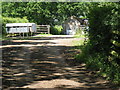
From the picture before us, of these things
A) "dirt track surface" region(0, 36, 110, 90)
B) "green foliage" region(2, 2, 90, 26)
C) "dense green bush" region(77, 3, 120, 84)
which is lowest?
"dirt track surface" region(0, 36, 110, 90)

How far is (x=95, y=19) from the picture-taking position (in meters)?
9.83

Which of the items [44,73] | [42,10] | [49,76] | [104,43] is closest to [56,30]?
[42,10]

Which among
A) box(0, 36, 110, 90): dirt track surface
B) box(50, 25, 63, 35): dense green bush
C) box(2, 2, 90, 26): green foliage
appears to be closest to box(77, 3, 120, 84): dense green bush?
box(0, 36, 110, 90): dirt track surface

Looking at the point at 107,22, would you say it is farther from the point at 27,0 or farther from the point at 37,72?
the point at 27,0

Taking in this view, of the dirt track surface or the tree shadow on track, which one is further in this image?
the tree shadow on track

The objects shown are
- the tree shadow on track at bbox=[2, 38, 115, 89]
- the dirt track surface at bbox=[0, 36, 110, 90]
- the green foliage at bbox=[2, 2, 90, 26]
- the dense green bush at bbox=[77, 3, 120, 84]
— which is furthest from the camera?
the green foliage at bbox=[2, 2, 90, 26]

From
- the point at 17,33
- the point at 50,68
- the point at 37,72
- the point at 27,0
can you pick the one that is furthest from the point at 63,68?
the point at 27,0

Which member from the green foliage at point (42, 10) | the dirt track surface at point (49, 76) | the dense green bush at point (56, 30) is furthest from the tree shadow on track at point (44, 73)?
the green foliage at point (42, 10)

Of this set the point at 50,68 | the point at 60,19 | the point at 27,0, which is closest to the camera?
the point at 50,68

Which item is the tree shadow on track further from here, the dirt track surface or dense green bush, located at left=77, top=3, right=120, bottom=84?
dense green bush, located at left=77, top=3, right=120, bottom=84

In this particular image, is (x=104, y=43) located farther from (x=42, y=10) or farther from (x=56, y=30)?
(x=42, y=10)

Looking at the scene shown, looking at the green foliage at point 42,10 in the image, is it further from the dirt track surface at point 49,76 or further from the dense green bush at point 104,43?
the dirt track surface at point 49,76

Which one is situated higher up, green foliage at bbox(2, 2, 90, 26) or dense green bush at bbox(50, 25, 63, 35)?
green foliage at bbox(2, 2, 90, 26)

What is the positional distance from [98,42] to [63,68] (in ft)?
6.58
